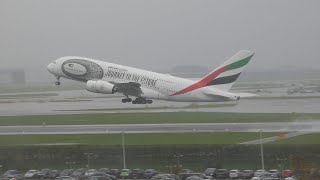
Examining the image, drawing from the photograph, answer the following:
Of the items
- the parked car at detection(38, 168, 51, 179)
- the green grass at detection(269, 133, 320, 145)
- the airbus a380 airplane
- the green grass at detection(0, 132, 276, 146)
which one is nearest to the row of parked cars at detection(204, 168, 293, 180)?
the green grass at detection(269, 133, 320, 145)

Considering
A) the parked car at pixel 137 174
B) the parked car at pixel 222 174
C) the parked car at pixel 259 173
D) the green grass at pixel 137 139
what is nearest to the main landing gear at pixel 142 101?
the green grass at pixel 137 139

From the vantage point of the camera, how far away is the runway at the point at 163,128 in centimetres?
2984

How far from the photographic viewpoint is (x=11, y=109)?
39.0 metres

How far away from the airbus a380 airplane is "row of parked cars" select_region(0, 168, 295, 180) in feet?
41.5

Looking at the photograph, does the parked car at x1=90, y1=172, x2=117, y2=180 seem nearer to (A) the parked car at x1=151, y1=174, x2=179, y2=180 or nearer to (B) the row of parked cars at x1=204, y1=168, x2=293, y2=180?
(A) the parked car at x1=151, y1=174, x2=179, y2=180

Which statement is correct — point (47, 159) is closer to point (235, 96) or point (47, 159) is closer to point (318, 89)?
point (235, 96)

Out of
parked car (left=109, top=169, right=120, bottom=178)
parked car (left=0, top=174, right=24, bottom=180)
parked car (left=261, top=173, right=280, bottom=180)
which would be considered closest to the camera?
parked car (left=261, top=173, right=280, bottom=180)

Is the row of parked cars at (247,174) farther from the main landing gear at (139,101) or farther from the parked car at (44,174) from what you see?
the main landing gear at (139,101)

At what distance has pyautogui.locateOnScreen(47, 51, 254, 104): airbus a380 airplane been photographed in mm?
35906

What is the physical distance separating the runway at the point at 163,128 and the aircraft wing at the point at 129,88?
165 inches

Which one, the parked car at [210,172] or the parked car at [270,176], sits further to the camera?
the parked car at [210,172]

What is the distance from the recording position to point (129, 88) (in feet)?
125

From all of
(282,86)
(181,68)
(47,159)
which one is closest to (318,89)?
(282,86)

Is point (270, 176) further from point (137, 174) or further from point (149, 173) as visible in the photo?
point (137, 174)
